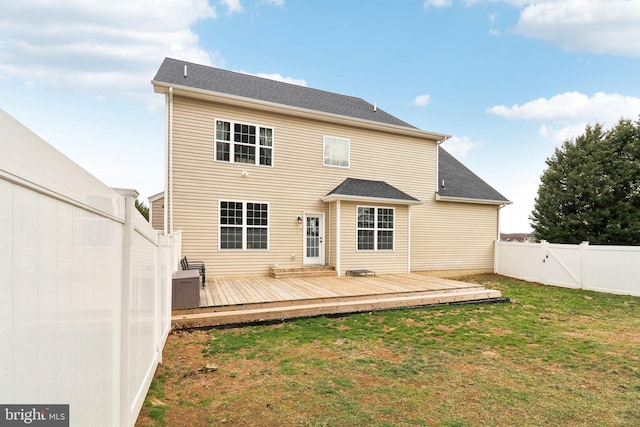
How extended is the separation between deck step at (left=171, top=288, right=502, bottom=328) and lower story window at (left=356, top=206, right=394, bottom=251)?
326 centimetres

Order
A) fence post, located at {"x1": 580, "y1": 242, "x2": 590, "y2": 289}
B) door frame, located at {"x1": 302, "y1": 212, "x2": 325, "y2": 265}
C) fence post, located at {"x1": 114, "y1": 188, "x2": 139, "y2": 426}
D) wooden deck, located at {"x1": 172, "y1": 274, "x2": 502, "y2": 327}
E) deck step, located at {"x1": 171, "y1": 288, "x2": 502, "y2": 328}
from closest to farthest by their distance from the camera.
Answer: fence post, located at {"x1": 114, "y1": 188, "x2": 139, "y2": 426}
deck step, located at {"x1": 171, "y1": 288, "x2": 502, "y2": 328}
wooden deck, located at {"x1": 172, "y1": 274, "x2": 502, "y2": 327}
fence post, located at {"x1": 580, "y1": 242, "x2": 590, "y2": 289}
door frame, located at {"x1": 302, "y1": 212, "x2": 325, "y2": 265}

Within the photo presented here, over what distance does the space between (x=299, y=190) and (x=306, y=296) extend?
179 inches

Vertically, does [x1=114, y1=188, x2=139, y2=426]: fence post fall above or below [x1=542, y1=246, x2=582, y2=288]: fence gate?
above

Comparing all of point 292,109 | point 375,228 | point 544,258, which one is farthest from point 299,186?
point 544,258

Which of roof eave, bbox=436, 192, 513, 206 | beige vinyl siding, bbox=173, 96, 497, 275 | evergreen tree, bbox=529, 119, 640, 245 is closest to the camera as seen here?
beige vinyl siding, bbox=173, 96, 497, 275

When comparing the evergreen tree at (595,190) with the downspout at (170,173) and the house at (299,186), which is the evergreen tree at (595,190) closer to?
the house at (299,186)

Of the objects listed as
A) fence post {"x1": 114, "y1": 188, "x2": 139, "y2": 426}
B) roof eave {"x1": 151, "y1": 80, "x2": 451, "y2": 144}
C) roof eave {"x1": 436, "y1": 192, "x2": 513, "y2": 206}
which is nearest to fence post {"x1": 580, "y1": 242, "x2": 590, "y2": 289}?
roof eave {"x1": 436, "y1": 192, "x2": 513, "y2": 206}

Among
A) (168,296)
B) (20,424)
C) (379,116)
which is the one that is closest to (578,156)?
(379,116)

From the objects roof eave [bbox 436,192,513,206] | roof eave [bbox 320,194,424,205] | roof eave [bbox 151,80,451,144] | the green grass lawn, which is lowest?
the green grass lawn

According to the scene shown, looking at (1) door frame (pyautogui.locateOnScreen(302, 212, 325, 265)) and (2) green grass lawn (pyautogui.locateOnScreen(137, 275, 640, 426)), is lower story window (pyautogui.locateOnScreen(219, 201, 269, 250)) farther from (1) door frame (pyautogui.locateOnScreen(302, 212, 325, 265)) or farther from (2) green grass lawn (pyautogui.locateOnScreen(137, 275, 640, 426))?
(2) green grass lawn (pyautogui.locateOnScreen(137, 275, 640, 426))

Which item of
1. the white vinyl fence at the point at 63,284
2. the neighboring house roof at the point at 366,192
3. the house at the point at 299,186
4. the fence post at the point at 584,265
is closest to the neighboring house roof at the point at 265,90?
the house at the point at 299,186

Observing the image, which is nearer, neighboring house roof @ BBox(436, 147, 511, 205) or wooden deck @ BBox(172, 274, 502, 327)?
wooden deck @ BBox(172, 274, 502, 327)

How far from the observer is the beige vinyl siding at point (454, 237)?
1218cm

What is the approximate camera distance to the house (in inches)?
356
